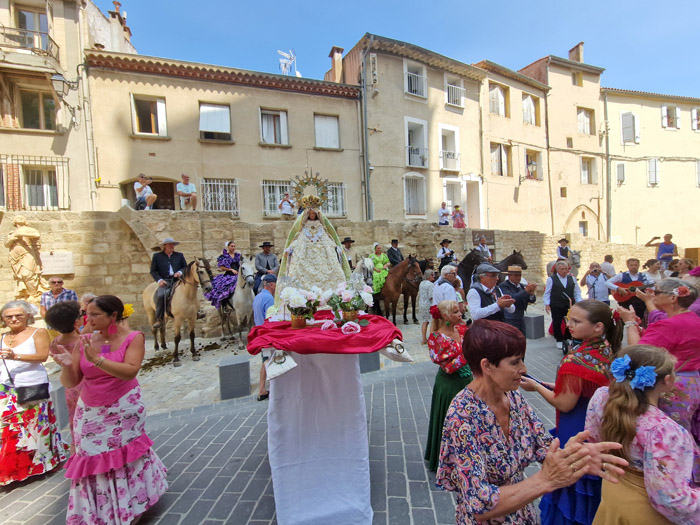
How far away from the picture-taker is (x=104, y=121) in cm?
1435

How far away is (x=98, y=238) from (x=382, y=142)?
13955 millimetres

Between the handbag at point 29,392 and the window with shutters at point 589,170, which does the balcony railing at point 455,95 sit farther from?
the handbag at point 29,392

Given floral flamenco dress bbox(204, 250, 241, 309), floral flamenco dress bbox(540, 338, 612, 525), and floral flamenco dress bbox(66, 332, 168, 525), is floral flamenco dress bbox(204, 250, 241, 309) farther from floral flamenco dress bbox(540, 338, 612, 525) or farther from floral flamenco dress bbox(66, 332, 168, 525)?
floral flamenco dress bbox(540, 338, 612, 525)

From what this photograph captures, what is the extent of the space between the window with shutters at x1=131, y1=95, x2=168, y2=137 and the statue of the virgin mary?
14.2 metres

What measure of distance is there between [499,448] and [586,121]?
32.2 m

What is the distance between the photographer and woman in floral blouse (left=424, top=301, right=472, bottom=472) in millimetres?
3406

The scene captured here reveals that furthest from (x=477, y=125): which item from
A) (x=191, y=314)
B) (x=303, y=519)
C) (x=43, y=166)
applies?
(x=303, y=519)

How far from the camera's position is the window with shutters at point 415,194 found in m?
20.4

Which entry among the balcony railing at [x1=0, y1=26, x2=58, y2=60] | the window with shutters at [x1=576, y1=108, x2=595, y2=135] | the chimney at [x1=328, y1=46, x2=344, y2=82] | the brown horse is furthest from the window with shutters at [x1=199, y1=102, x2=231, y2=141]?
the window with shutters at [x1=576, y1=108, x2=595, y2=135]

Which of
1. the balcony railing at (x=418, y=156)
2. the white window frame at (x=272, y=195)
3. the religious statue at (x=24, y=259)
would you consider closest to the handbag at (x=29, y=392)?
the religious statue at (x=24, y=259)

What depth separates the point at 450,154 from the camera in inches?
848

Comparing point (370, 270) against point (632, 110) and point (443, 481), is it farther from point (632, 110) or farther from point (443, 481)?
point (632, 110)

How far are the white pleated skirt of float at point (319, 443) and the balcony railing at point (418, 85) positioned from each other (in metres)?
20.2

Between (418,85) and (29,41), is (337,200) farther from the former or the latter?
(29,41)
